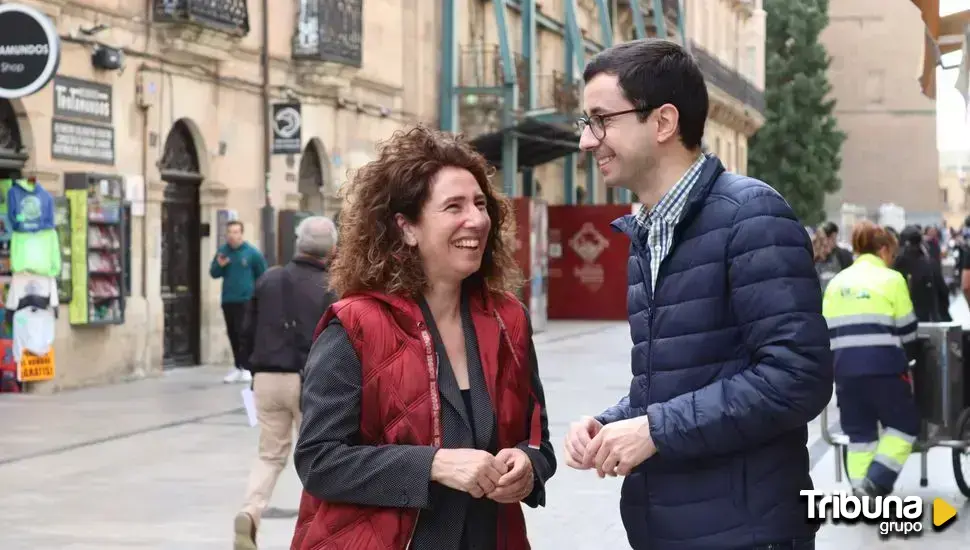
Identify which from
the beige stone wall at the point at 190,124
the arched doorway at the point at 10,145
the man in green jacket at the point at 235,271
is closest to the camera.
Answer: the arched doorway at the point at 10,145

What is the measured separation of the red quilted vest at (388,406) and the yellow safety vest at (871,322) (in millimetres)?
6286

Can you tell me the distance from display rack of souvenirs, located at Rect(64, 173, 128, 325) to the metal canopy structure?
1164 cm

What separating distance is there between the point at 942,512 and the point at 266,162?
50.4 ft

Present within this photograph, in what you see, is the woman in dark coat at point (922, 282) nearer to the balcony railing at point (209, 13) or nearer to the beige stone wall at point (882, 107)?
the balcony railing at point (209, 13)

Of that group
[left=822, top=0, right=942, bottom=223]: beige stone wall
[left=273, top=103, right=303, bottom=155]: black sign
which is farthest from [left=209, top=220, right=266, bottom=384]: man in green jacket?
[left=822, top=0, right=942, bottom=223]: beige stone wall

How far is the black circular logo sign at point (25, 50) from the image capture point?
47.5 feet

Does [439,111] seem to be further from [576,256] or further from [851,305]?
[851,305]

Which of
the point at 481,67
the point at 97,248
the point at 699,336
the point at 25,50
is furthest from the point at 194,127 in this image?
the point at 699,336

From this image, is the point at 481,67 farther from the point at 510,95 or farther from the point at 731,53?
the point at 731,53

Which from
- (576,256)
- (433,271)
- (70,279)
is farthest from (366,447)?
(576,256)

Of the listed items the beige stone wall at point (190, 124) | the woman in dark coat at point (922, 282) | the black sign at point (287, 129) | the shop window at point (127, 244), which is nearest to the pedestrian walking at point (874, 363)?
the woman in dark coat at point (922, 282)

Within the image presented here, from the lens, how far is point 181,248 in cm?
2200

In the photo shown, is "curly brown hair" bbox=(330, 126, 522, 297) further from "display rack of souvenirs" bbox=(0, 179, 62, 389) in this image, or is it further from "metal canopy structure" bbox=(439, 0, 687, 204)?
"metal canopy structure" bbox=(439, 0, 687, 204)

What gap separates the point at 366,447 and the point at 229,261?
1609 centimetres
